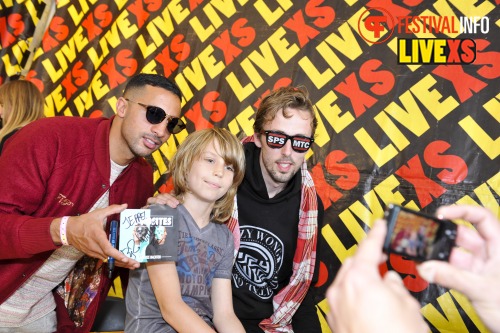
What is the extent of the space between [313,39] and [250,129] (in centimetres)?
78

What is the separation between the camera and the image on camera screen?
3.06 feet

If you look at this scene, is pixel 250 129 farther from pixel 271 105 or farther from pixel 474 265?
pixel 474 265

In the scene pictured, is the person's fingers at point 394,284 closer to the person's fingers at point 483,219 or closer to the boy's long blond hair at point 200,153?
the person's fingers at point 483,219

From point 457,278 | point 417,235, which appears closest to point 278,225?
point 417,235

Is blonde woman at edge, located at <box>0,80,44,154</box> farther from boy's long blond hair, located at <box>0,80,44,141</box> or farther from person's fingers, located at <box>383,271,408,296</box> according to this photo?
person's fingers, located at <box>383,271,408,296</box>

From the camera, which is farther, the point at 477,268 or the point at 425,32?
the point at 425,32

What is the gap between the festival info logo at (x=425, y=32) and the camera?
316cm

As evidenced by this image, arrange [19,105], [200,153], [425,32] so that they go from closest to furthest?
[200,153]
[19,105]
[425,32]

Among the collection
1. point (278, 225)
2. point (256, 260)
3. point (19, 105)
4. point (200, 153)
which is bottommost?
point (256, 260)

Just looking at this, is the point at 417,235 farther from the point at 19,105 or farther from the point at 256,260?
the point at 19,105

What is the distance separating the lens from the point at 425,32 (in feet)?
10.6

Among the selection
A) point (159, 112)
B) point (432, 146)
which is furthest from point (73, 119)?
point (432, 146)

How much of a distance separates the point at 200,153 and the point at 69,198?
627 mm

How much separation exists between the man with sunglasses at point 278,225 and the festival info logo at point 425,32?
3.35 feet
